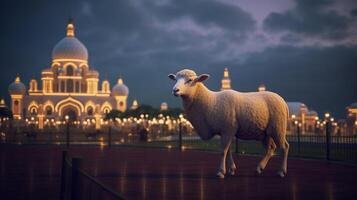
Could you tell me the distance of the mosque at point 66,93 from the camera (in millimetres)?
94375

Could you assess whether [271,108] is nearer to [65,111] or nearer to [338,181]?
[338,181]

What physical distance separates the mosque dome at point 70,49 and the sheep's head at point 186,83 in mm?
88184

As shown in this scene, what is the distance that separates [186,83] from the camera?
1112cm

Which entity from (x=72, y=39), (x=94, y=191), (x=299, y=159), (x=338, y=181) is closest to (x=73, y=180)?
(x=94, y=191)

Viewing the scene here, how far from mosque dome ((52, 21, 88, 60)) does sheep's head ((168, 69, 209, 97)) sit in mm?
88184

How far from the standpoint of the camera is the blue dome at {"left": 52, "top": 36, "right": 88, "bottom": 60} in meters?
97.0

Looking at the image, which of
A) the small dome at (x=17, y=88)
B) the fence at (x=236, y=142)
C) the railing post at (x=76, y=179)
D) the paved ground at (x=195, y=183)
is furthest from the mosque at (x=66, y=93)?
the railing post at (x=76, y=179)

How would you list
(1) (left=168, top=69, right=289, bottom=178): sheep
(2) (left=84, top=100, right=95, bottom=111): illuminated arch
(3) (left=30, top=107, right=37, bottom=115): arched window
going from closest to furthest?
(1) (left=168, top=69, right=289, bottom=178): sheep < (2) (left=84, top=100, right=95, bottom=111): illuminated arch < (3) (left=30, top=107, right=37, bottom=115): arched window

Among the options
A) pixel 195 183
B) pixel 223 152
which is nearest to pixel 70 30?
pixel 223 152

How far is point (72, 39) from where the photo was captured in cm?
10062

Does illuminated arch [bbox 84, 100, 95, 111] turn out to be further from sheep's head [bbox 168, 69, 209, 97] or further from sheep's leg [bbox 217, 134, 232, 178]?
sheep's leg [bbox 217, 134, 232, 178]

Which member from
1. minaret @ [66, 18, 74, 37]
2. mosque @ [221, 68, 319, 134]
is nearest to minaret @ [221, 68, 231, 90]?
mosque @ [221, 68, 319, 134]

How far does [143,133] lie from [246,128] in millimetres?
25092

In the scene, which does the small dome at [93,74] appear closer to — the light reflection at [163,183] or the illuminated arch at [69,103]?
the illuminated arch at [69,103]
